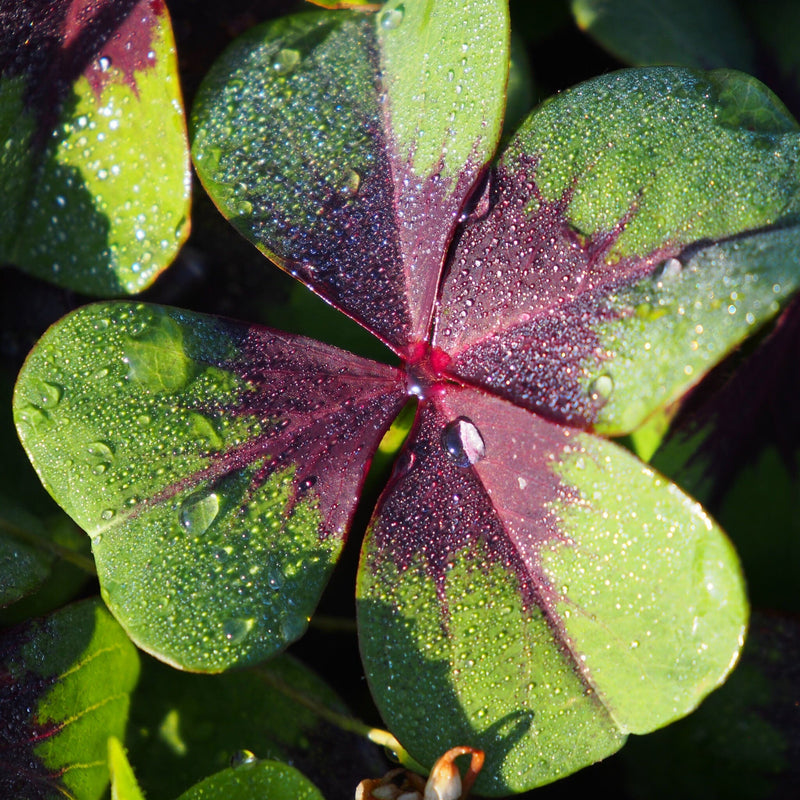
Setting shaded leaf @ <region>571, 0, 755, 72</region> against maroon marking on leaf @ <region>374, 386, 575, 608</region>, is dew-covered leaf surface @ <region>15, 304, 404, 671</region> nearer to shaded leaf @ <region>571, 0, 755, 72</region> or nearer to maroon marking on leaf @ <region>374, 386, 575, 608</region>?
maroon marking on leaf @ <region>374, 386, 575, 608</region>

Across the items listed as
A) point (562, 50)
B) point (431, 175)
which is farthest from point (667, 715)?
point (562, 50)

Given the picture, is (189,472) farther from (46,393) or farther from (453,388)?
(453,388)

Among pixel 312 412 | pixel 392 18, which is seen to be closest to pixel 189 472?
pixel 312 412

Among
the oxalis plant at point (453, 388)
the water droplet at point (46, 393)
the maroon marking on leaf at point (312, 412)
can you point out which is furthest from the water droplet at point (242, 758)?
the water droplet at point (46, 393)

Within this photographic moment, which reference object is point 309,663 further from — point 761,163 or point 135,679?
point 761,163

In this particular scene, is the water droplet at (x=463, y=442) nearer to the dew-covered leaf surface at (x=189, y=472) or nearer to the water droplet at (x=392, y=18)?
the dew-covered leaf surface at (x=189, y=472)

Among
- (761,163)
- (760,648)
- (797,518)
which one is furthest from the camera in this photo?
(797,518)

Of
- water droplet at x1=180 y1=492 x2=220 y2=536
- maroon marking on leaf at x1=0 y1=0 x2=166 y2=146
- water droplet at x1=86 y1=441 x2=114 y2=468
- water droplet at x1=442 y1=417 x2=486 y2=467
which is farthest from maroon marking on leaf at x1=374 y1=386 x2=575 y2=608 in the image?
maroon marking on leaf at x1=0 y1=0 x2=166 y2=146
